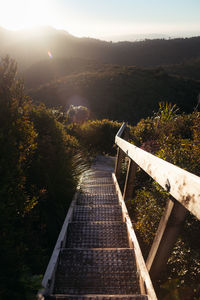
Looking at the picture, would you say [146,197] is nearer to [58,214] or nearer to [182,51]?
[58,214]

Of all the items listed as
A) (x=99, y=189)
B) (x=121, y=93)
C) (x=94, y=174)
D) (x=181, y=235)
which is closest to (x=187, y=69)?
(x=121, y=93)

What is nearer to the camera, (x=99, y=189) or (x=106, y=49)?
(x=99, y=189)

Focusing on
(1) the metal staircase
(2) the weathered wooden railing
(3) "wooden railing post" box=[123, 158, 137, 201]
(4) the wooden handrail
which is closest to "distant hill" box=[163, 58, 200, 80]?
(3) "wooden railing post" box=[123, 158, 137, 201]

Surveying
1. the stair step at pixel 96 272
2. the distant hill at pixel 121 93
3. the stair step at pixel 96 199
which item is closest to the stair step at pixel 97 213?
the stair step at pixel 96 199

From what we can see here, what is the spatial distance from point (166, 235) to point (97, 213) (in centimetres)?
206

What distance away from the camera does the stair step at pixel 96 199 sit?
12.2ft

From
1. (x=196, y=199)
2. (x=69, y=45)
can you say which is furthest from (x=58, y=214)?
(x=69, y=45)

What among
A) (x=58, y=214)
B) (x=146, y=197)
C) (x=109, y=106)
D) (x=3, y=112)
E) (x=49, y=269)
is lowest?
(x=109, y=106)

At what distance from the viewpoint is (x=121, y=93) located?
3616 cm

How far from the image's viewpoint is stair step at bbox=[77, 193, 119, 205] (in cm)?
373

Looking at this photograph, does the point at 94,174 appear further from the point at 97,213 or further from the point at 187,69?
the point at 187,69

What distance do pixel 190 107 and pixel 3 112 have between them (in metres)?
37.6

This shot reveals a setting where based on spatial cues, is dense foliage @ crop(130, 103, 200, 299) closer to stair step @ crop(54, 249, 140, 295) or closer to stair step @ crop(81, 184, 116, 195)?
stair step @ crop(54, 249, 140, 295)

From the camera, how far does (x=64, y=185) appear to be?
12.0 feet
